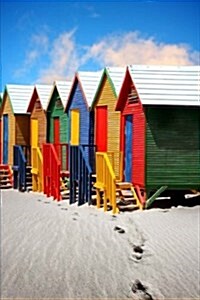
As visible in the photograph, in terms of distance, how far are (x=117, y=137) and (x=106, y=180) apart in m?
1.48

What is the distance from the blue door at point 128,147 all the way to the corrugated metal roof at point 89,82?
6.41ft

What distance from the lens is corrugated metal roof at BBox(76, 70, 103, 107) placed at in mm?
12607

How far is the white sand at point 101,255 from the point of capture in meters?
6.55

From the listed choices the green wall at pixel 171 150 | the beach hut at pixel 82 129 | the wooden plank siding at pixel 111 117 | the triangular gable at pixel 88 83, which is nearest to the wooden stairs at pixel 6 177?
the beach hut at pixel 82 129

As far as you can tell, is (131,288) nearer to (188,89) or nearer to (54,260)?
(54,260)

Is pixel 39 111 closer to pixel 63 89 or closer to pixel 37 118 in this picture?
pixel 37 118

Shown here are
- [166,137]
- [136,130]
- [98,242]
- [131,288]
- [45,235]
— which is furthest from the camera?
[136,130]

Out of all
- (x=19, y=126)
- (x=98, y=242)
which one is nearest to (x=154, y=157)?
(x=98, y=242)

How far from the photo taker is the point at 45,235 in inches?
336

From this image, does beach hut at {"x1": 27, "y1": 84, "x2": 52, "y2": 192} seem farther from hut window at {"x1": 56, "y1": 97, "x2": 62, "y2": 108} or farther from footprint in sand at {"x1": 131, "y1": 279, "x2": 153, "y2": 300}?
footprint in sand at {"x1": 131, "y1": 279, "x2": 153, "y2": 300}

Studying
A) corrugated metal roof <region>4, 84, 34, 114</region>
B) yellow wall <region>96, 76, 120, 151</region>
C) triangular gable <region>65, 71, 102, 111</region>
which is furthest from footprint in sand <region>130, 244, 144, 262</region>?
corrugated metal roof <region>4, 84, 34, 114</region>

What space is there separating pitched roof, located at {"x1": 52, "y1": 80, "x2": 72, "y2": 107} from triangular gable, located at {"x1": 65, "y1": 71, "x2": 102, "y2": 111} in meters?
0.94

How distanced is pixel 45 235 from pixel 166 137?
250cm

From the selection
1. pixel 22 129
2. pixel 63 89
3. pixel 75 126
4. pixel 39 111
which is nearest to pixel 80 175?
pixel 75 126
